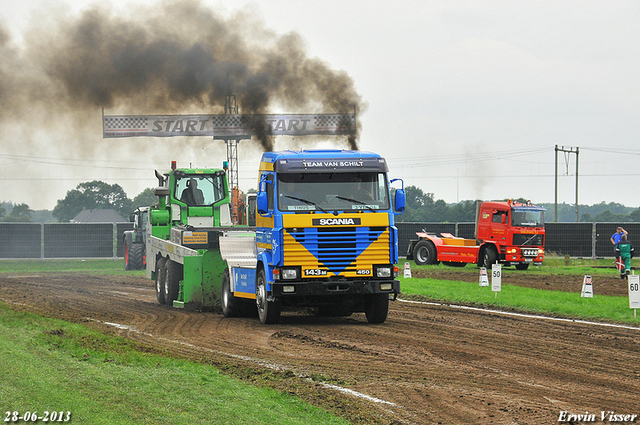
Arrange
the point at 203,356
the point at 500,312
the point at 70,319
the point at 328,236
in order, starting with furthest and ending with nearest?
the point at 500,312
the point at 70,319
the point at 328,236
the point at 203,356

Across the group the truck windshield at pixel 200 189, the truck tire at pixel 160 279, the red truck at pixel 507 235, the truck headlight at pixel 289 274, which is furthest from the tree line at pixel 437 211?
the truck headlight at pixel 289 274

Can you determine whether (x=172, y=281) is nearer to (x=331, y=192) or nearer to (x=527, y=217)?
(x=331, y=192)

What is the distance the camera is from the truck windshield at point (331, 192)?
1466 centimetres

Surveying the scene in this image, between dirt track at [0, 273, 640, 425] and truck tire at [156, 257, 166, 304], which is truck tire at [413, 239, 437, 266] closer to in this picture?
dirt track at [0, 273, 640, 425]

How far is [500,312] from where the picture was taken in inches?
754

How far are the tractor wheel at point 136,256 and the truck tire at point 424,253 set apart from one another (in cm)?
1338

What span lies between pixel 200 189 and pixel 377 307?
988cm

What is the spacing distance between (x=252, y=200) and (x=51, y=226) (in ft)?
76.7

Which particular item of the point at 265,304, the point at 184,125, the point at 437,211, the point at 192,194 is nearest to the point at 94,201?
the point at 437,211

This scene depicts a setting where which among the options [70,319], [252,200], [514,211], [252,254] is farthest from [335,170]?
[514,211]

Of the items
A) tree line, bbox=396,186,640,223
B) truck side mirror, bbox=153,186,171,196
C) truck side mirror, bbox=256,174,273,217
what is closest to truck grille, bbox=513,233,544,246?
truck side mirror, bbox=153,186,171,196

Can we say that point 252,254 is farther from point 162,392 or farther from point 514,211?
point 514,211

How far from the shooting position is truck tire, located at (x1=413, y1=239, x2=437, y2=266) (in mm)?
38656

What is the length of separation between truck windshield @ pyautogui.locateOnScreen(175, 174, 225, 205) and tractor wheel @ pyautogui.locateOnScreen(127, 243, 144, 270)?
13.7m
